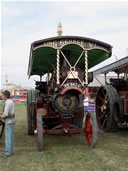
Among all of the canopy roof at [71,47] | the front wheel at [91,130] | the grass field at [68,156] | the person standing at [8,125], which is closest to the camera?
the grass field at [68,156]

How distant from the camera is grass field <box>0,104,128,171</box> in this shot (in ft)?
9.29


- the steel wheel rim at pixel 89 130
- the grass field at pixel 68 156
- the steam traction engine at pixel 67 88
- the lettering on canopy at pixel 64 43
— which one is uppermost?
the lettering on canopy at pixel 64 43

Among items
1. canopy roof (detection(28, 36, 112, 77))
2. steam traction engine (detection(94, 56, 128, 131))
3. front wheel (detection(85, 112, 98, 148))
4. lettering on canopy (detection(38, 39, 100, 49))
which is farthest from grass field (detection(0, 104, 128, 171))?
lettering on canopy (detection(38, 39, 100, 49))

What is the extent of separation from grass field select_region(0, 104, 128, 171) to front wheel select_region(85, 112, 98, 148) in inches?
5.0

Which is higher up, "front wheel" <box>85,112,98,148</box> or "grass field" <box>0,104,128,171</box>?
"front wheel" <box>85,112,98,148</box>

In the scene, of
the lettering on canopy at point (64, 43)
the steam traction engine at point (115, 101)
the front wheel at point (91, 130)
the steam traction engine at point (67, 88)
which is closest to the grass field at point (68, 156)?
the front wheel at point (91, 130)

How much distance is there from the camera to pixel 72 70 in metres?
4.06

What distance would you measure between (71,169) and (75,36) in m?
2.34

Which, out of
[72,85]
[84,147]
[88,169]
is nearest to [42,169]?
[88,169]

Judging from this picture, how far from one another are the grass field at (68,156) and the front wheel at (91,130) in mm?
126

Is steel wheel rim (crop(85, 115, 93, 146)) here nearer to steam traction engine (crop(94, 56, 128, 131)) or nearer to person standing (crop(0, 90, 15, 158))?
steam traction engine (crop(94, 56, 128, 131))

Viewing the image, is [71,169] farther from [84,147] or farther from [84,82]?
[84,82]

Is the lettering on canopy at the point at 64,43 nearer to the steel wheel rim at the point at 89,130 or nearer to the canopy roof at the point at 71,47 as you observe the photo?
the canopy roof at the point at 71,47

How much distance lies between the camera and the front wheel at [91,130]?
11.9 ft
